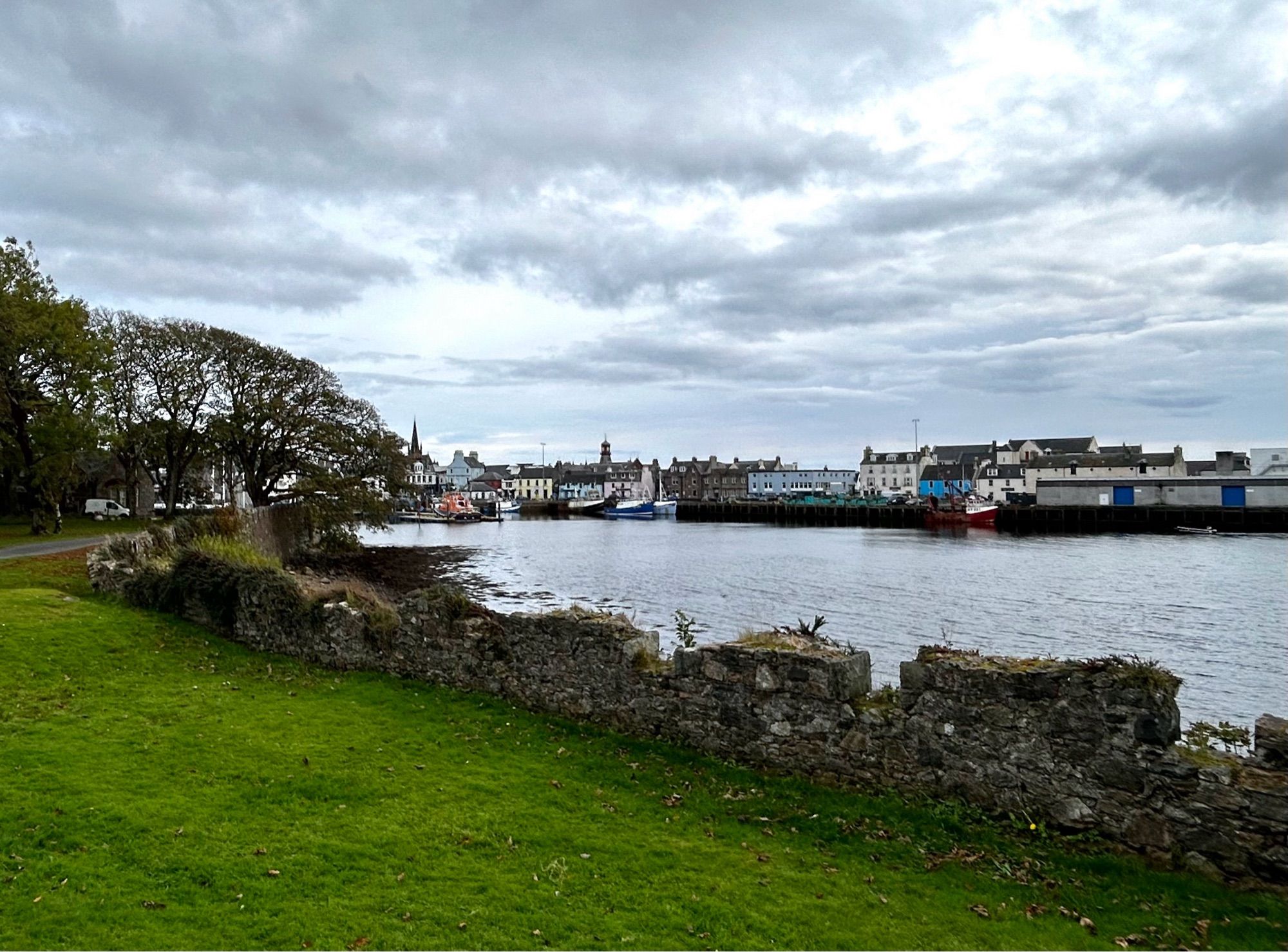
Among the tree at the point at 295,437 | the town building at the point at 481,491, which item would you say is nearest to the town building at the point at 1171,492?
the tree at the point at 295,437

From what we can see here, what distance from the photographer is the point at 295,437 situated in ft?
153

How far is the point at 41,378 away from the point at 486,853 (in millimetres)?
37151

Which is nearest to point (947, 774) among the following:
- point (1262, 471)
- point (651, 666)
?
point (651, 666)

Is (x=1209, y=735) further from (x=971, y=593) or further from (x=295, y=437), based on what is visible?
(x=295, y=437)

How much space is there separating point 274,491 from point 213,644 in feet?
144

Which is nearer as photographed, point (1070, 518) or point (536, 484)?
point (1070, 518)

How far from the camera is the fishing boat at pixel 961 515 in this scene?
95.6m

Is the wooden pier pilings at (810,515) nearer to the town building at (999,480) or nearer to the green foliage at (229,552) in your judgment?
the town building at (999,480)

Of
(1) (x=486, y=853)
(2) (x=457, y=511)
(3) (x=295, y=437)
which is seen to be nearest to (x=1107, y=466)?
(2) (x=457, y=511)

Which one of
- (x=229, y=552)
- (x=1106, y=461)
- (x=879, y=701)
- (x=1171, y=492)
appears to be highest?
(x=1106, y=461)

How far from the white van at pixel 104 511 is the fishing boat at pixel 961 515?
84.9 meters

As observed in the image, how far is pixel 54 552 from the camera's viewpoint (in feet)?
80.6

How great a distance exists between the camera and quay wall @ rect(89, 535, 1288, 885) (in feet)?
21.9

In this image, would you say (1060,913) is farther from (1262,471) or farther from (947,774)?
(1262,471)
